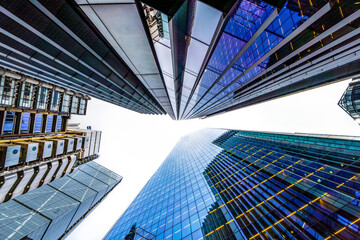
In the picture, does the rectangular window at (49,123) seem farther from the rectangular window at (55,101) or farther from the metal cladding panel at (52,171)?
the metal cladding panel at (52,171)

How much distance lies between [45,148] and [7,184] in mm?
4513

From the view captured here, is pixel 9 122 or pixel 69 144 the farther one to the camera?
pixel 69 144

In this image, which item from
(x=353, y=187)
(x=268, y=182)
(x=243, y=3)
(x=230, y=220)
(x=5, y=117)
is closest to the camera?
(x=243, y=3)

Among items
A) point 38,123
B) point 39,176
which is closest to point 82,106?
point 38,123

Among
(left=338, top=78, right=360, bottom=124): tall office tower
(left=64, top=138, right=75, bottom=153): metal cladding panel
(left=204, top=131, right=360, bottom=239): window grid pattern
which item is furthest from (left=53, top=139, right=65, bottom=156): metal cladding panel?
(left=338, top=78, right=360, bottom=124): tall office tower

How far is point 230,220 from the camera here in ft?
67.4

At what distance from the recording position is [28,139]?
19.8 meters

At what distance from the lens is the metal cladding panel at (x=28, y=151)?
15.7 meters

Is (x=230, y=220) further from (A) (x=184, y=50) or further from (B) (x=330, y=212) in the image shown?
(A) (x=184, y=50)

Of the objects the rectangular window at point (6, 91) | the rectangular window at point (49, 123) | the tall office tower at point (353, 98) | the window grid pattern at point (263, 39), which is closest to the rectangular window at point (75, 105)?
the rectangular window at point (49, 123)

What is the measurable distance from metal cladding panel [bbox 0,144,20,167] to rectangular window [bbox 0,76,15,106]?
775cm

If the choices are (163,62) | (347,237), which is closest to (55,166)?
(163,62)

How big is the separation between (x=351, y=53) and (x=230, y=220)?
22586mm

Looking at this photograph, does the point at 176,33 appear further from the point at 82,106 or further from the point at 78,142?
the point at 82,106
